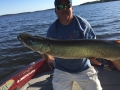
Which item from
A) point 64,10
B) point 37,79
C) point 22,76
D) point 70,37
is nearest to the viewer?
point 64,10

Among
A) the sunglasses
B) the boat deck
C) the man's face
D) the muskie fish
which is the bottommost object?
the boat deck

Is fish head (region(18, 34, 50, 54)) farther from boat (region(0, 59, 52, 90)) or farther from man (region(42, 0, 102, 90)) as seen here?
boat (region(0, 59, 52, 90))

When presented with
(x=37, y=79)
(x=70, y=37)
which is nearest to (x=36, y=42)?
(x=70, y=37)

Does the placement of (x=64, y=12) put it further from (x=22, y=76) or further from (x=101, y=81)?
(x=22, y=76)

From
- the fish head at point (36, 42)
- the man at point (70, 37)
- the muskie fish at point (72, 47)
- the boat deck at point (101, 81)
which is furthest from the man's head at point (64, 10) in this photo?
the boat deck at point (101, 81)

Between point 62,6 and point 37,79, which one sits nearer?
point 62,6

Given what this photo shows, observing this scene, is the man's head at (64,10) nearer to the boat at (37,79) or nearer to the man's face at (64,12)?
the man's face at (64,12)

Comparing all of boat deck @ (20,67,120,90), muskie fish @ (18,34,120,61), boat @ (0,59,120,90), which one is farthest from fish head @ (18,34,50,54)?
boat deck @ (20,67,120,90)
